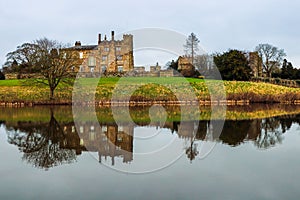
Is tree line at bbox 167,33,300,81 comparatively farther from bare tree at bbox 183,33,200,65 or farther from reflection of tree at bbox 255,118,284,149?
reflection of tree at bbox 255,118,284,149

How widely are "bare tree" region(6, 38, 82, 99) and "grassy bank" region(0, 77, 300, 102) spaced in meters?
1.72

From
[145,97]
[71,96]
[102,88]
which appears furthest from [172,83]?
[71,96]

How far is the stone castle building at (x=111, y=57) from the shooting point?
53.3m

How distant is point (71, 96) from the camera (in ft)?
113

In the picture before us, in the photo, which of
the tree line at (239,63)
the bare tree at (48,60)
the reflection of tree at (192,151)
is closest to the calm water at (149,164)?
the reflection of tree at (192,151)

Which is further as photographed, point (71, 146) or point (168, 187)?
point (71, 146)

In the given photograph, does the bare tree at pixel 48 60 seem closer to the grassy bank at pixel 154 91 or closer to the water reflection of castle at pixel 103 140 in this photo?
the grassy bank at pixel 154 91

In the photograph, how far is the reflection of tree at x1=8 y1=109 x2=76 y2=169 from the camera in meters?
8.92

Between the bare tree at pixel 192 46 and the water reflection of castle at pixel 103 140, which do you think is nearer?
the water reflection of castle at pixel 103 140

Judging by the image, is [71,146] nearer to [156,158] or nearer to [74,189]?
[156,158]

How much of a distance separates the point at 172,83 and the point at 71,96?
37.4 feet

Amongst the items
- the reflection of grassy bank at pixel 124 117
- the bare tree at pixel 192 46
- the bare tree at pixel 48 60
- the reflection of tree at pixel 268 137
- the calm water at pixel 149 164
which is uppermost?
the bare tree at pixel 192 46

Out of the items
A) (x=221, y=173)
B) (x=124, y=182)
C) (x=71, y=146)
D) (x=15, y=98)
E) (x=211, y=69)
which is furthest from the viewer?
(x=211, y=69)

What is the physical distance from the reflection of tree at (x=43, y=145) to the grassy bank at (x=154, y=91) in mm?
18949
